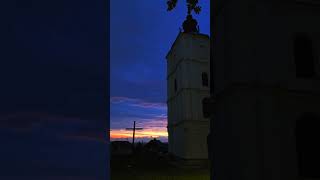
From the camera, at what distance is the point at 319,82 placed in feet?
41.0

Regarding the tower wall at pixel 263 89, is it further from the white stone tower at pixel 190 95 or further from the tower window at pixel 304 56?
the white stone tower at pixel 190 95

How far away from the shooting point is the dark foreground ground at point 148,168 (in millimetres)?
31861

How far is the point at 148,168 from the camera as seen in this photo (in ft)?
123

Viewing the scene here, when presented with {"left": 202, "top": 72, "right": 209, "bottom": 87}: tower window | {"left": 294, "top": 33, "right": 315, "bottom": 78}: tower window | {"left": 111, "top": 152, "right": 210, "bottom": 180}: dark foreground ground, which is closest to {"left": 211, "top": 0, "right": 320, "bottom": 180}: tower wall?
{"left": 294, "top": 33, "right": 315, "bottom": 78}: tower window

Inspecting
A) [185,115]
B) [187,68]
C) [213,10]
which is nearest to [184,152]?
[185,115]

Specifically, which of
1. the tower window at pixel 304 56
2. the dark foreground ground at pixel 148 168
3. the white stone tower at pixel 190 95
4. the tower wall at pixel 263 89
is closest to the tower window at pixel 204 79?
the white stone tower at pixel 190 95

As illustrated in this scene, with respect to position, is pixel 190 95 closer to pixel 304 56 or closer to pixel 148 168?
pixel 148 168

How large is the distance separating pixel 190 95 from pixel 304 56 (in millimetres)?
34740

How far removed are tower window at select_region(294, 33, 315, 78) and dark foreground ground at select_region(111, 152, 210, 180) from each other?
17480 mm

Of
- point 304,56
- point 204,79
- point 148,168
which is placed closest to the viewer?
point 304,56

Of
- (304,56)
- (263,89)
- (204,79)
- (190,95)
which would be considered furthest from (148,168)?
(263,89)

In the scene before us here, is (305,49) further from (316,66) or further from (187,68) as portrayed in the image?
(187,68)

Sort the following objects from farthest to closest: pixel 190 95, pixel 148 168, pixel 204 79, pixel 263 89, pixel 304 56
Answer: pixel 204 79, pixel 190 95, pixel 148 168, pixel 304 56, pixel 263 89

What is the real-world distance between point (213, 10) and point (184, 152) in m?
32.1
